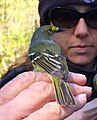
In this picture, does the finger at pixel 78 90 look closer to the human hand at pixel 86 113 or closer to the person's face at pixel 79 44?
the human hand at pixel 86 113

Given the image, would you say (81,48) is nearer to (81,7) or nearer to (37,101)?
(81,7)

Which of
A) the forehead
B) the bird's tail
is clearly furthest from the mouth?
the bird's tail

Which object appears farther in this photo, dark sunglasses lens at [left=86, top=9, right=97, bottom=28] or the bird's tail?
dark sunglasses lens at [left=86, top=9, right=97, bottom=28]

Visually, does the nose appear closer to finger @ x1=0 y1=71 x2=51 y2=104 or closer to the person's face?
the person's face

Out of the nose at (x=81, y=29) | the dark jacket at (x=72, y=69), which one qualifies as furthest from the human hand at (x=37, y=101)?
the nose at (x=81, y=29)

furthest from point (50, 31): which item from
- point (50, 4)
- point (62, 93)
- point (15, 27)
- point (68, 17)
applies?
point (15, 27)
